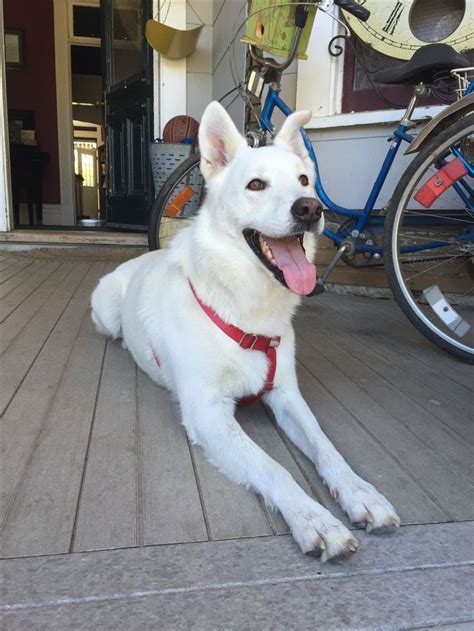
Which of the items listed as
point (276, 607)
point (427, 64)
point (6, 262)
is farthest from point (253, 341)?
point (6, 262)

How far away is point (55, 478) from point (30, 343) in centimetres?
117

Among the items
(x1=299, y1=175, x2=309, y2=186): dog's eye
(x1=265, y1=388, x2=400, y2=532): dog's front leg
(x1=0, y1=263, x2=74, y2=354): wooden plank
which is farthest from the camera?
(x1=0, y1=263, x2=74, y2=354): wooden plank

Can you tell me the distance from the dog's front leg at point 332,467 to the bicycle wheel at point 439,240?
3.04 ft

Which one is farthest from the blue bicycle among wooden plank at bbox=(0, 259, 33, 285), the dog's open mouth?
wooden plank at bbox=(0, 259, 33, 285)

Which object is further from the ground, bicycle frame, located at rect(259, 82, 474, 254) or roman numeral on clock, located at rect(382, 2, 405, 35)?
roman numeral on clock, located at rect(382, 2, 405, 35)

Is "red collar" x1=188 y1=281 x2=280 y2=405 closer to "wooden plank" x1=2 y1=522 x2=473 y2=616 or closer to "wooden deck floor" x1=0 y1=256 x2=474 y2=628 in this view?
"wooden deck floor" x1=0 y1=256 x2=474 y2=628

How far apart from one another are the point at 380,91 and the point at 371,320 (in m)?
1.61

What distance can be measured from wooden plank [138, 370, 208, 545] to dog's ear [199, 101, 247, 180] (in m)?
0.81

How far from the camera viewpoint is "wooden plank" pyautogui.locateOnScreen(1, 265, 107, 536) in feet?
4.09

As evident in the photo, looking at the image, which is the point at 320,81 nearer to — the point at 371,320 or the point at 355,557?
the point at 371,320

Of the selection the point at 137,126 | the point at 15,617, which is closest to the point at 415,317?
the point at 15,617

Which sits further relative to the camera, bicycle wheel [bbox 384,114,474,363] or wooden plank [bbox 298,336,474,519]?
bicycle wheel [bbox 384,114,474,363]

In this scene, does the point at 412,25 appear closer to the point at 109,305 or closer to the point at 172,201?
the point at 172,201

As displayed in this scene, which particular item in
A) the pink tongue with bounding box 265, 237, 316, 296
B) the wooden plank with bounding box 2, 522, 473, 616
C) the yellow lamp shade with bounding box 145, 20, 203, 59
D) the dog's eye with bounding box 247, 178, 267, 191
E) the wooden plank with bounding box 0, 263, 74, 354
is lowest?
the wooden plank with bounding box 2, 522, 473, 616
